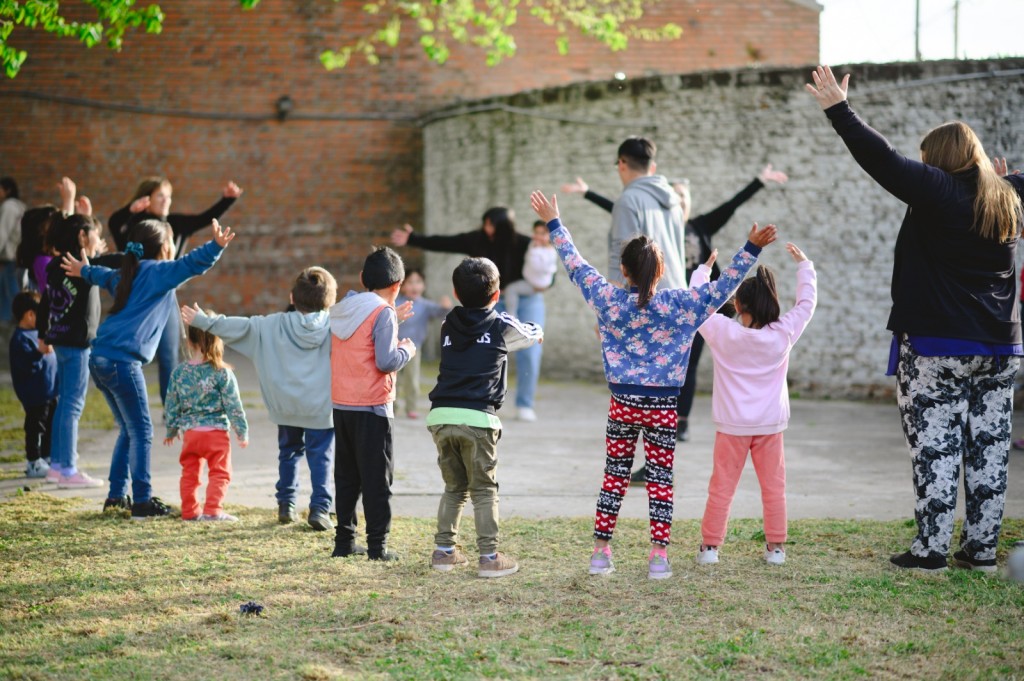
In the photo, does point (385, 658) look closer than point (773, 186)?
Yes

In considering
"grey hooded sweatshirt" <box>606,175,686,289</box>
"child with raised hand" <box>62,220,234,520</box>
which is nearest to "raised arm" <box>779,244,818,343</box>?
"grey hooded sweatshirt" <box>606,175,686,289</box>

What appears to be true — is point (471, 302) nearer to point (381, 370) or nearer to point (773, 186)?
point (381, 370)

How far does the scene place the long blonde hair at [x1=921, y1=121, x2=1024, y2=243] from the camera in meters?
5.05

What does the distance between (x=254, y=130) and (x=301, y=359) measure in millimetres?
10367

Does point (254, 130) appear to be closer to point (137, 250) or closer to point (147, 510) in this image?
point (137, 250)

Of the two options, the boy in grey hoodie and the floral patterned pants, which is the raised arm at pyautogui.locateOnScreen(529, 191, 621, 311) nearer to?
the boy in grey hoodie

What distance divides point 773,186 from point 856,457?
393 cm

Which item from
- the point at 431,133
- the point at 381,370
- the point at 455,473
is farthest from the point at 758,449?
the point at 431,133

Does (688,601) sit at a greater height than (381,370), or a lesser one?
lesser

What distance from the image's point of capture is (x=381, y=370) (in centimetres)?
543

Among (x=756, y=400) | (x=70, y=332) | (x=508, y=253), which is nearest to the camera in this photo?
(x=756, y=400)

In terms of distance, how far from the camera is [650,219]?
6.90 meters

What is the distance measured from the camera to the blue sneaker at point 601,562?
5.17 metres

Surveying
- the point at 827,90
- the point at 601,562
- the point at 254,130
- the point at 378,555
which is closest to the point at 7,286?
the point at 254,130
